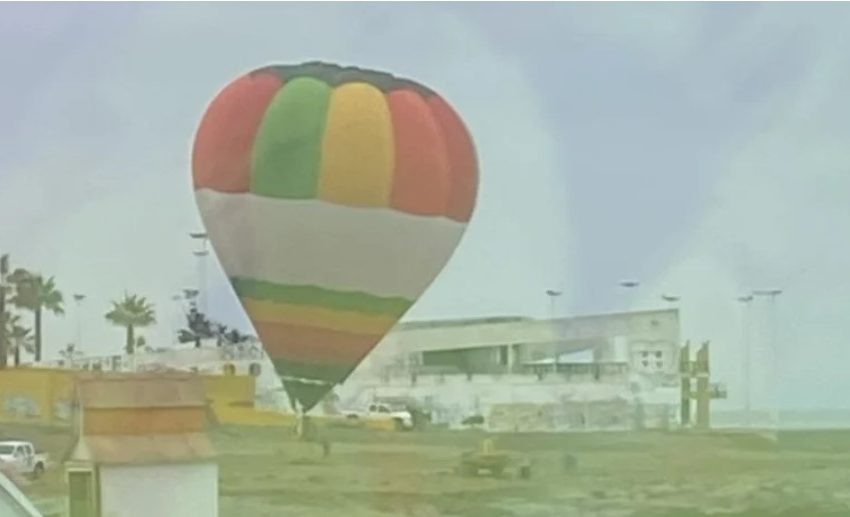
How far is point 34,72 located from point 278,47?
48 centimetres

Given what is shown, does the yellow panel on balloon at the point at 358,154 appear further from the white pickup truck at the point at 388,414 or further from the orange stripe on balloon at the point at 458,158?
the white pickup truck at the point at 388,414

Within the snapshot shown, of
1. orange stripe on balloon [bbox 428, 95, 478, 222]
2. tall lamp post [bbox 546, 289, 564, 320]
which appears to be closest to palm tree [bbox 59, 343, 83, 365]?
orange stripe on balloon [bbox 428, 95, 478, 222]

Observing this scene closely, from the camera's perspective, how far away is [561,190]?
3346mm

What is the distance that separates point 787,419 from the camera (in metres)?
3.35

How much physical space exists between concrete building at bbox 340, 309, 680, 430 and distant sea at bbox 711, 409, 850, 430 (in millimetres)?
106

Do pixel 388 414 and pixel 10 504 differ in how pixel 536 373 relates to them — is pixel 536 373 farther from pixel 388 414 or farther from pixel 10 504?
pixel 10 504

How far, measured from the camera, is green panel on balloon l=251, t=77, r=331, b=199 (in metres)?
3.35

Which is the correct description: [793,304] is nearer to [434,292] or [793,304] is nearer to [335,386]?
[434,292]

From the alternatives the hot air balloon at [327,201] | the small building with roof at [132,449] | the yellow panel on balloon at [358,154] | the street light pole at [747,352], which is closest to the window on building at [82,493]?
the small building with roof at [132,449]

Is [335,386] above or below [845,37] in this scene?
below

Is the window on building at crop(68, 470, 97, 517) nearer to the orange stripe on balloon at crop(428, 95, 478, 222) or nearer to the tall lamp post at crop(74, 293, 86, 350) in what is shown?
the tall lamp post at crop(74, 293, 86, 350)

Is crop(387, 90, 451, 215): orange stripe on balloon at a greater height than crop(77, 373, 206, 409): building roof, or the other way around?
crop(387, 90, 451, 215): orange stripe on balloon

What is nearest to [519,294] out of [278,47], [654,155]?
[654,155]

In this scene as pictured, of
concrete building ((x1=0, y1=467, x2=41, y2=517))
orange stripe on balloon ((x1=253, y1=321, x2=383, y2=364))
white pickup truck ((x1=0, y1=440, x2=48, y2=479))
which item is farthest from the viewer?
orange stripe on balloon ((x1=253, y1=321, x2=383, y2=364))
